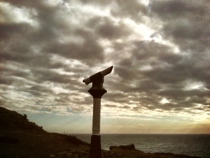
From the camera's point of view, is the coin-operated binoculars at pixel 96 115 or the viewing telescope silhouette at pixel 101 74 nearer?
the coin-operated binoculars at pixel 96 115

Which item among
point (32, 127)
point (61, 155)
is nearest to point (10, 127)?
point (32, 127)

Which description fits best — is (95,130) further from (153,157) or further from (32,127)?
(32,127)

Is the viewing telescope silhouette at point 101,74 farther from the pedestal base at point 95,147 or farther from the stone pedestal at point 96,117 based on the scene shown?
the pedestal base at point 95,147

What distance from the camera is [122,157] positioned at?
13250 mm

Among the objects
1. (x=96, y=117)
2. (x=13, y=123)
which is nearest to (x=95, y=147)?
(x=96, y=117)

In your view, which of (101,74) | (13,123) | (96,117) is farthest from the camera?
(13,123)

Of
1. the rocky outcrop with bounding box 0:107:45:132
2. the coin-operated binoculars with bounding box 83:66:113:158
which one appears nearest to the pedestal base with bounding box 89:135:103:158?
the coin-operated binoculars with bounding box 83:66:113:158

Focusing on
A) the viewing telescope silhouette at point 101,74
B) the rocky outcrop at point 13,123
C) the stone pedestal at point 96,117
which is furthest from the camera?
the rocky outcrop at point 13,123

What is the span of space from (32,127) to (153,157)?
1801 cm

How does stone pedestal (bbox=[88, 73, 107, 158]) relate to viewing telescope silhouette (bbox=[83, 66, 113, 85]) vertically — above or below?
below

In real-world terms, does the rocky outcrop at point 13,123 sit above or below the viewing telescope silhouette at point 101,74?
below

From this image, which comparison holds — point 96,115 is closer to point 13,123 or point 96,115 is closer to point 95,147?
point 95,147

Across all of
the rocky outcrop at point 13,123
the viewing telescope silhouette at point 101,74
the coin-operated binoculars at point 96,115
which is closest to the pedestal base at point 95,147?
the coin-operated binoculars at point 96,115

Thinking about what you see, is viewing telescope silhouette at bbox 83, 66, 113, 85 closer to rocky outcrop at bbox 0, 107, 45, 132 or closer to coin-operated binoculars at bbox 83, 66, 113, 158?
coin-operated binoculars at bbox 83, 66, 113, 158
